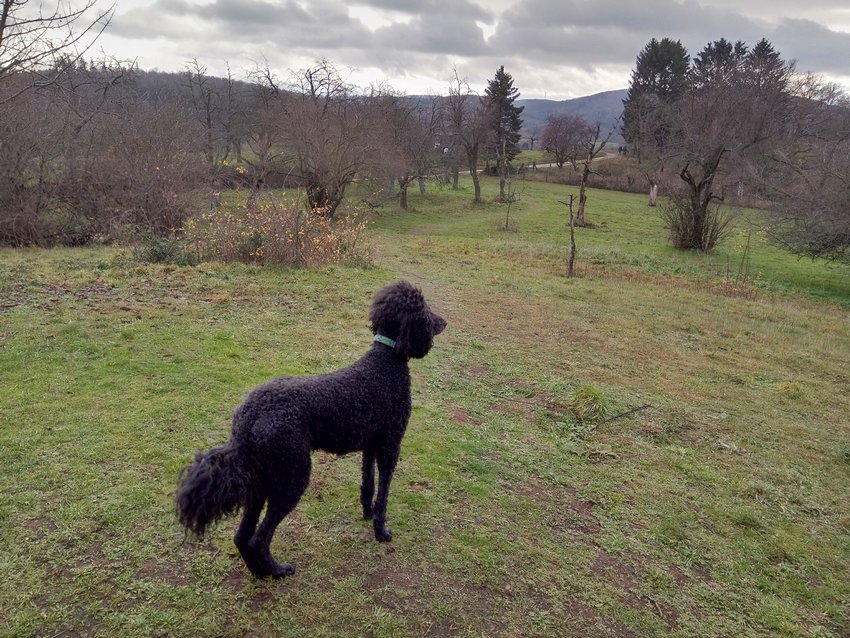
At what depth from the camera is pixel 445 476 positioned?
13.5 ft

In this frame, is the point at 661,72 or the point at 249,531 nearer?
the point at 249,531

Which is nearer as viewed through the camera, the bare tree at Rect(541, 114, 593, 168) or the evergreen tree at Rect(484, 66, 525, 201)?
the evergreen tree at Rect(484, 66, 525, 201)

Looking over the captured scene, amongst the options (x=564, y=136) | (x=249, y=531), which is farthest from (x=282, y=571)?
(x=564, y=136)

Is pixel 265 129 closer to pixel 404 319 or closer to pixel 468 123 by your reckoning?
pixel 468 123

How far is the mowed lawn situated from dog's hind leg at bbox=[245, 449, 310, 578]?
→ 0.78 feet

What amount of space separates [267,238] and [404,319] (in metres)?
8.60

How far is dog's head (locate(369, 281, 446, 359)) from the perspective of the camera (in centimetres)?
314

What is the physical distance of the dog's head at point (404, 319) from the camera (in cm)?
314

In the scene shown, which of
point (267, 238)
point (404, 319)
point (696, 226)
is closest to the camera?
point (404, 319)

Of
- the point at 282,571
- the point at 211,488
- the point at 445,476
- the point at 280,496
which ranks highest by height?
the point at 211,488

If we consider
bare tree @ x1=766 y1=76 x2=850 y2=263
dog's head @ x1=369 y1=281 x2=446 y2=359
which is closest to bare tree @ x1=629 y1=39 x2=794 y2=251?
bare tree @ x1=766 y1=76 x2=850 y2=263

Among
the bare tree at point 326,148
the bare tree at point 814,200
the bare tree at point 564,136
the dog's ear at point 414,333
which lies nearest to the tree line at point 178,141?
the bare tree at point 326,148

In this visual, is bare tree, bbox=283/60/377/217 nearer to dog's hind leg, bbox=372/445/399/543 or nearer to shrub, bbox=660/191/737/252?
shrub, bbox=660/191/737/252

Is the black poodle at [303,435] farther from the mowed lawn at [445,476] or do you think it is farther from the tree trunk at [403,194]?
the tree trunk at [403,194]
